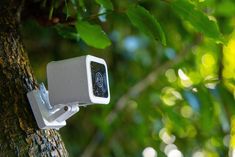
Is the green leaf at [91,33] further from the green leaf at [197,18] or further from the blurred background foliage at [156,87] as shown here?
the blurred background foliage at [156,87]

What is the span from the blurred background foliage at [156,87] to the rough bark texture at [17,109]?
10.9 inches

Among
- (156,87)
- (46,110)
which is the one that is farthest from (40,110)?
(156,87)

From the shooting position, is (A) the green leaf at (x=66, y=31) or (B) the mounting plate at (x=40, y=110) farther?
(A) the green leaf at (x=66, y=31)

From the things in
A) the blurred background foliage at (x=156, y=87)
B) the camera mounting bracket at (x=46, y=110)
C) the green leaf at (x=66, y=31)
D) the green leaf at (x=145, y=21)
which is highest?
the green leaf at (x=145, y=21)

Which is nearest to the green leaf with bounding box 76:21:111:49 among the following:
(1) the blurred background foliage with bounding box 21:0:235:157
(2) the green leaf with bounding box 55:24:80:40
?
(2) the green leaf with bounding box 55:24:80:40

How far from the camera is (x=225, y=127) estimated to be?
1.21 m

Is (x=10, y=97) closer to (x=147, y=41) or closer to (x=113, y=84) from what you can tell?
(x=113, y=84)

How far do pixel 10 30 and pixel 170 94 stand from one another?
54 centimetres

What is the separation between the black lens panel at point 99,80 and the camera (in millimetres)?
467

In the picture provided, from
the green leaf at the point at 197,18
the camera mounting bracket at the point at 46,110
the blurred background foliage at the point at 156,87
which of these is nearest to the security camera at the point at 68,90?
the camera mounting bracket at the point at 46,110

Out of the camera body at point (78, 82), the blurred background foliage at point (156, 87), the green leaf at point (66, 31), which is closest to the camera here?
the camera body at point (78, 82)

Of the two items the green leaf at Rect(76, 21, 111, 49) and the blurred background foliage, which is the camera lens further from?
the blurred background foliage

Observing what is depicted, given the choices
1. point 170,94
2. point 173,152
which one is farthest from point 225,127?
point 170,94

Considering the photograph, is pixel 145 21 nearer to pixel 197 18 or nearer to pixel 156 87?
pixel 197 18
